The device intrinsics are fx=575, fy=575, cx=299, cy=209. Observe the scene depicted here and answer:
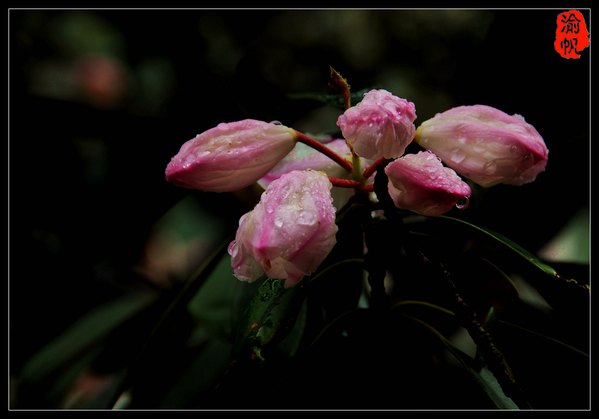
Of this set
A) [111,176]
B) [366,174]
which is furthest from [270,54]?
[366,174]

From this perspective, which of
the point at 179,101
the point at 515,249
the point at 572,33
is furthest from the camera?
the point at 179,101

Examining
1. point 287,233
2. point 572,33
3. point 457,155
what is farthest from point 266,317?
point 572,33

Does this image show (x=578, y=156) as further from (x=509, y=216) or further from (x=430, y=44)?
(x=430, y=44)

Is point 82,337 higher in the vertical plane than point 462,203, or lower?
lower

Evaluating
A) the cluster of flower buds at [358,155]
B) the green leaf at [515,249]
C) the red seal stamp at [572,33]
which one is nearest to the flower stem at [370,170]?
the cluster of flower buds at [358,155]

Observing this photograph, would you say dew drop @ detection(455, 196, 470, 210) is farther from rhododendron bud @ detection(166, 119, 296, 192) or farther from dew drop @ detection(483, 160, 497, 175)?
rhododendron bud @ detection(166, 119, 296, 192)

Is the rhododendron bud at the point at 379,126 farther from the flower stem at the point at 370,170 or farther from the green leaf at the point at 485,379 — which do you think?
the green leaf at the point at 485,379

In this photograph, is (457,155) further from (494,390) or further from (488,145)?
(494,390)
